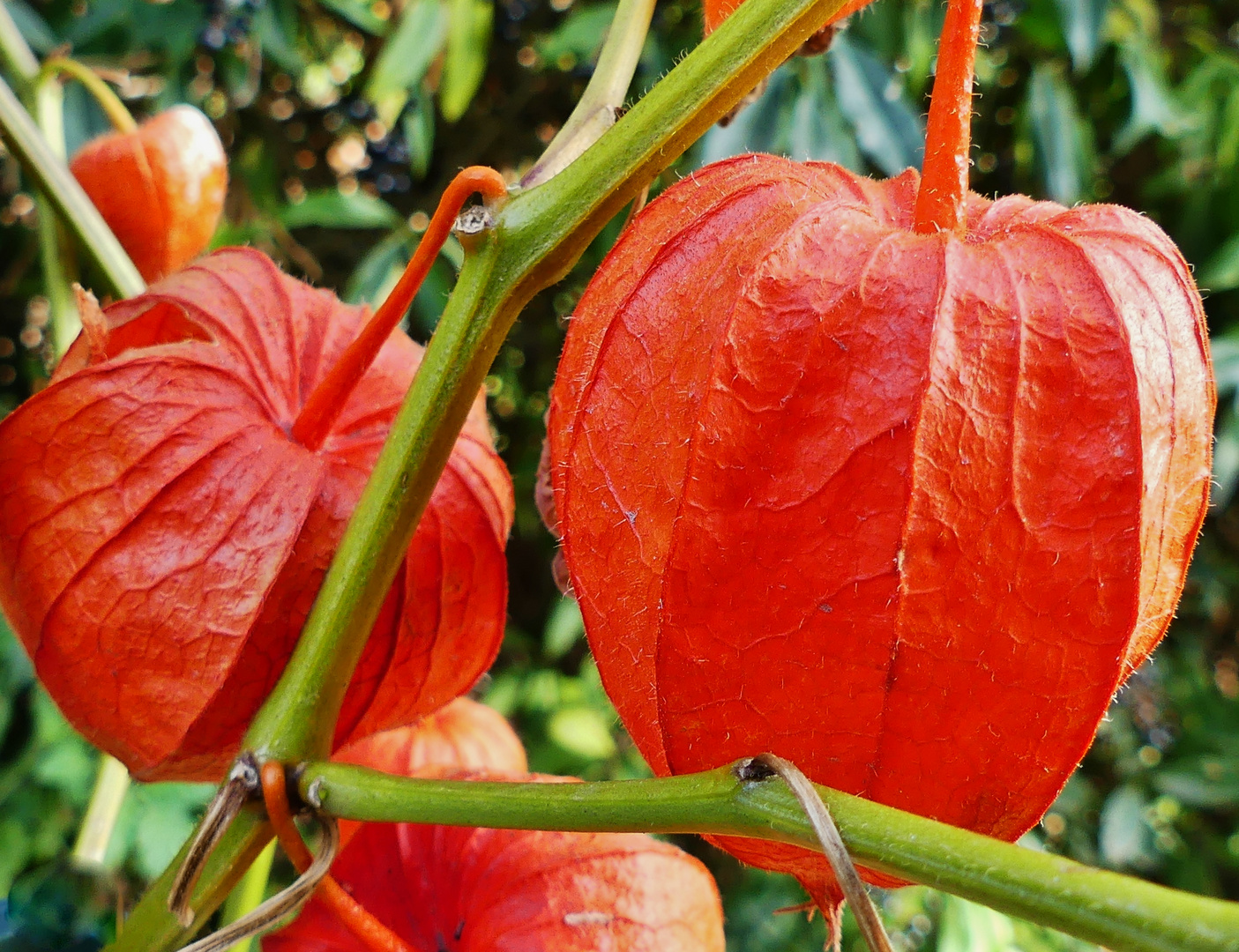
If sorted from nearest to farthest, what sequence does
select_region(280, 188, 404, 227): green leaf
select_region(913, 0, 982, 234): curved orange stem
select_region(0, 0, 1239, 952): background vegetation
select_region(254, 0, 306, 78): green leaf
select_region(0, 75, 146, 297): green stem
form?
select_region(913, 0, 982, 234): curved orange stem → select_region(0, 75, 146, 297): green stem → select_region(0, 0, 1239, 952): background vegetation → select_region(280, 188, 404, 227): green leaf → select_region(254, 0, 306, 78): green leaf

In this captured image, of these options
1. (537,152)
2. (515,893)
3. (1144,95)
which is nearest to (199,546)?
(515,893)

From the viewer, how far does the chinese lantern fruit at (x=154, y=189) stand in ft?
2.72

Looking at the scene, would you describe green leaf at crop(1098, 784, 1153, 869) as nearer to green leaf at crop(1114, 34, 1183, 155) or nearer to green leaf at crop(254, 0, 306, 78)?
green leaf at crop(1114, 34, 1183, 155)

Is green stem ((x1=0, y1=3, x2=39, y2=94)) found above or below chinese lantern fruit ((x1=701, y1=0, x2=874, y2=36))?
above

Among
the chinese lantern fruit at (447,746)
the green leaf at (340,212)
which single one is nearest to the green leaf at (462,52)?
the green leaf at (340,212)

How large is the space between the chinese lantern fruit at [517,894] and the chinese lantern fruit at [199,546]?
8 cm

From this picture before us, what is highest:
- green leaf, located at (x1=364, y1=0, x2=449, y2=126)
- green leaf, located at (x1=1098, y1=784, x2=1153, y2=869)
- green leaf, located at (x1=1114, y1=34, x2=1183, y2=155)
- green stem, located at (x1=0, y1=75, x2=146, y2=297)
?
green stem, located at (x1=0, y1=75, x2=146, y2=297)

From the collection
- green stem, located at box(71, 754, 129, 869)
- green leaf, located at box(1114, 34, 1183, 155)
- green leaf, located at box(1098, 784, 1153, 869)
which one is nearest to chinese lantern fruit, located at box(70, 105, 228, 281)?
green stem, located at box(71, 754, 129, 869)

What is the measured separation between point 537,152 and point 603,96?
1324 mm

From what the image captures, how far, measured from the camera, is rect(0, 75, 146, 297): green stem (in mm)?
662

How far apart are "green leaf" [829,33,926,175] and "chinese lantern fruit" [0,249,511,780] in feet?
2.22

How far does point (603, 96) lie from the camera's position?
1.64ft

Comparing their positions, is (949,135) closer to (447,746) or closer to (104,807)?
(447,746)

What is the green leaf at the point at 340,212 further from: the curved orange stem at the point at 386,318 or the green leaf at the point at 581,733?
the curved orange stem at the point at 386,318
